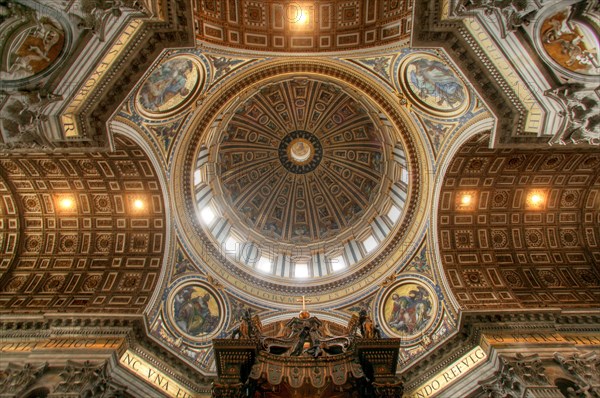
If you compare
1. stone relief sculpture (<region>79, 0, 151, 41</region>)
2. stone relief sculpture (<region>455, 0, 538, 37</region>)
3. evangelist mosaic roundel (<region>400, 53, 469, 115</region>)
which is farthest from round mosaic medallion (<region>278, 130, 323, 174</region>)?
stone relief sculpture (<region>79, 0, 151, 41</region>)

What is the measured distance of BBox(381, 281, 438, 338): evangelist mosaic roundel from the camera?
1585 cm

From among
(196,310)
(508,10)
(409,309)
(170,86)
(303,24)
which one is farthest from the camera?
(196,310)

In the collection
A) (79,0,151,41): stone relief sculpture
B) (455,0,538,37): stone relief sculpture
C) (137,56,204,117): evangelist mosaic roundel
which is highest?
(137,56,204,117): evangelist mosaic roundel

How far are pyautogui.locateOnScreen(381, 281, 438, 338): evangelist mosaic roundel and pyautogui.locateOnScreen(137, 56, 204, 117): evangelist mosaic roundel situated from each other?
12.7m

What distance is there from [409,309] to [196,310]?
9.76 meters

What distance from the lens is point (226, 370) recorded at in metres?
9.47

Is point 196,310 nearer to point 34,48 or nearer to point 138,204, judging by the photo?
point 138,204

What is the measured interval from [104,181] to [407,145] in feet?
44.3

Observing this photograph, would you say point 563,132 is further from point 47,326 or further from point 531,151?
point 47,326

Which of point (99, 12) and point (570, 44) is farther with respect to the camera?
point (99, 12)

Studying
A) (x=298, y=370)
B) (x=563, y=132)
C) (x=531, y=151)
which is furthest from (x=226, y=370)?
(x=531, y=151)

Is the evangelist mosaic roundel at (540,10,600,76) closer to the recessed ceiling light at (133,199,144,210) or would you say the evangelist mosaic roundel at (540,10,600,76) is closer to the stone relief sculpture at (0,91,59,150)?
the stone relief sculpture at (0,91,59,150)

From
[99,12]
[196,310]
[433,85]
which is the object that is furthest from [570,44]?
[196,310]

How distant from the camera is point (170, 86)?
14.4 metres
